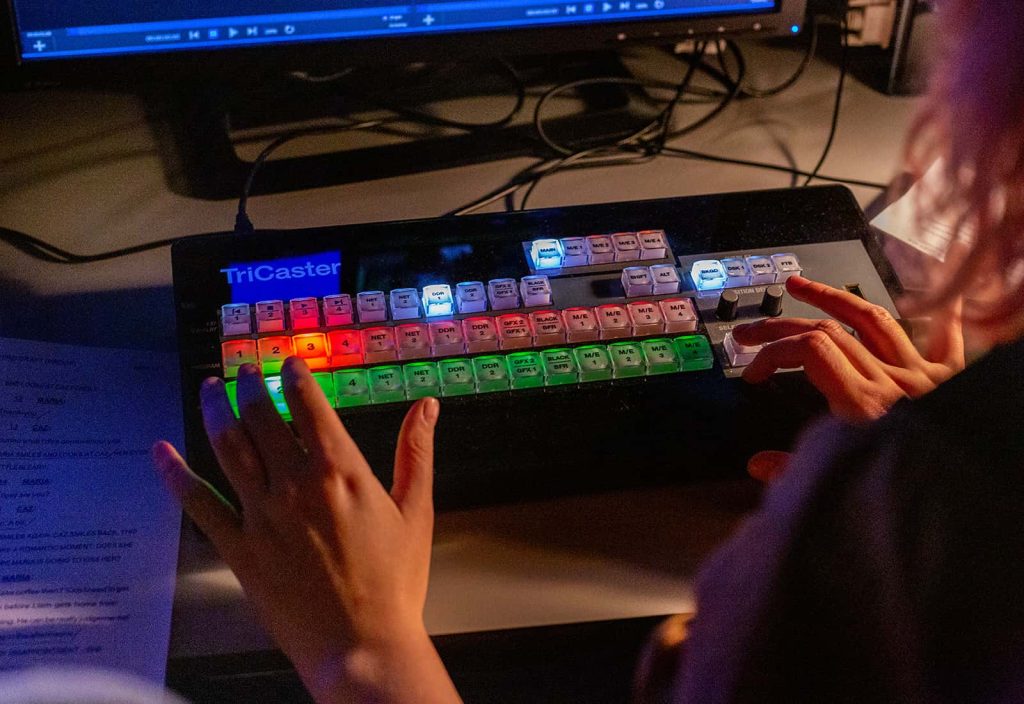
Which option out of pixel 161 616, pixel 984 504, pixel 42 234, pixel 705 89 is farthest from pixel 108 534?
pixel 705 89

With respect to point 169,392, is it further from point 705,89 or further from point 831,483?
point 705,89

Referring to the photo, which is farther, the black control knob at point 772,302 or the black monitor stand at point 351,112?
the black monitor stand at point 351,112

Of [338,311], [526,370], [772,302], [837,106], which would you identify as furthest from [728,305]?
[837,106]

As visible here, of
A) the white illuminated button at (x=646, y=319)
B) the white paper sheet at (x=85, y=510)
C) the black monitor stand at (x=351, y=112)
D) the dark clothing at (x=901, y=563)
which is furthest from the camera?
the black monitor stand at (x=351, y=112)

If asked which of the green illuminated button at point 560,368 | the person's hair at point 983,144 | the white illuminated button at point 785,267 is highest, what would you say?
the person's hair at point 983,144

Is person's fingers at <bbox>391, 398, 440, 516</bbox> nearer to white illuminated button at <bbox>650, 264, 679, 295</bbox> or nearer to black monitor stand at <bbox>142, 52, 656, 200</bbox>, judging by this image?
white illuminated button at <bbox>650, 264, 679, 295</bbox>

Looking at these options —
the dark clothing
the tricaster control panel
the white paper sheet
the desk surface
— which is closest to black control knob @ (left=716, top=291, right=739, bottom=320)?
the tricaster control panel

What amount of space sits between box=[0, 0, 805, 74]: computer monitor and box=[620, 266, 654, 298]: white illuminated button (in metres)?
0.21

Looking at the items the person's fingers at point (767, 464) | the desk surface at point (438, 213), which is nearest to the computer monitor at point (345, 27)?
the desk surface at point (438, 213)

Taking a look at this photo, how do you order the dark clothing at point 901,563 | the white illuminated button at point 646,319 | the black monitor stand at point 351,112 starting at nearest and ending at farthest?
the dark clothing at point 901,563
the white illuminated button at point 646,319
the black monitor stand at point 351,112

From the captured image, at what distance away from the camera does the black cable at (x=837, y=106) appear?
2.42ft

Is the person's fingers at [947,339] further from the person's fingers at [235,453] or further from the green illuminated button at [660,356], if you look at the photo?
the person's fingers at [235,453]

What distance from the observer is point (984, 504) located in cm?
31

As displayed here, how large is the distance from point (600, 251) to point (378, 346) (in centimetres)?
16
